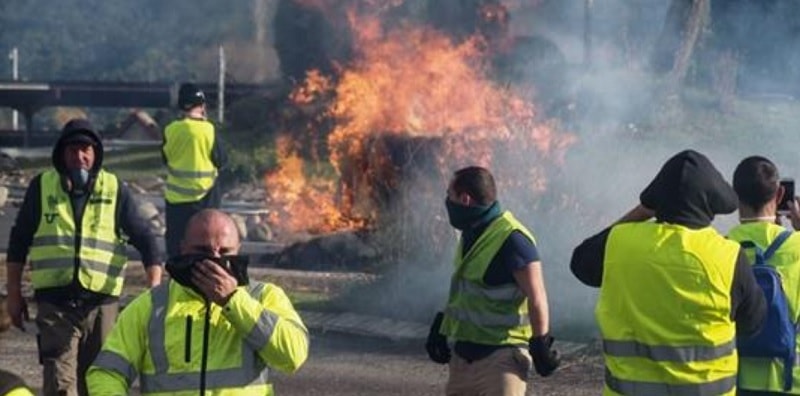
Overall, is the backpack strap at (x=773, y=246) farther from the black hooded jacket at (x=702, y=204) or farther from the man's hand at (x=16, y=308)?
the man's hand at (x=16, y=308)

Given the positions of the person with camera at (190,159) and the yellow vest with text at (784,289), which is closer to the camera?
the yellow vest with text at (784,289)

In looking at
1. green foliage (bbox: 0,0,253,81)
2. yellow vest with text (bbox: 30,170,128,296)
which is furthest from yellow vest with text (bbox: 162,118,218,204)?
green foliage (bbox: 0,0,253,81)

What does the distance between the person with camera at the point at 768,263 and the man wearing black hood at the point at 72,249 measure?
3323mm

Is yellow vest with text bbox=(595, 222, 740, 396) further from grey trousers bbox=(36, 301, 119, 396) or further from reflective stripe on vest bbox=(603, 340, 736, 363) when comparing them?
grey trousers bbox=(36, 301, 119, 396)

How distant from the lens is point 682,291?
17.5ft

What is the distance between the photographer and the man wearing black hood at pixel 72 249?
25.8ft

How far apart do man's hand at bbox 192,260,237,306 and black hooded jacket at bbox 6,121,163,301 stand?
315 centimetres

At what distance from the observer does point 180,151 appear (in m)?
12.6

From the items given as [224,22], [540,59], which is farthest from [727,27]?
[224,22]

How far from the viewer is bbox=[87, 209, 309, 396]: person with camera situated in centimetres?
496

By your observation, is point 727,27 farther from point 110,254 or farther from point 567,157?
point 110,254

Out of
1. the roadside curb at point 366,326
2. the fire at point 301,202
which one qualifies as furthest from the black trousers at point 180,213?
the fire at point 301,202

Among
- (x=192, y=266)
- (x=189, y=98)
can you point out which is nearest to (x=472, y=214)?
(x=192, y=266)

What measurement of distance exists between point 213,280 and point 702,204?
1.76 m
